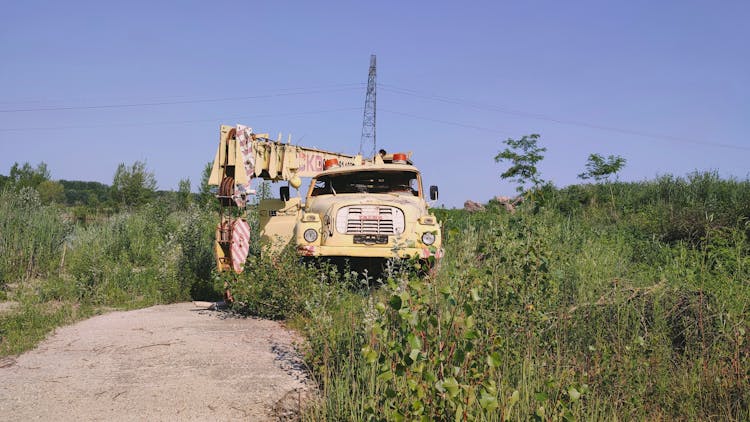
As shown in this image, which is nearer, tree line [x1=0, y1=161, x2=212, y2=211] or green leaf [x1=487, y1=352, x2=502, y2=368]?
green leaf [x1=487, y1=352, x2=502, y2=368]

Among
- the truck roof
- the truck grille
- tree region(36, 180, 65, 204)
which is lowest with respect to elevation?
the truck grille

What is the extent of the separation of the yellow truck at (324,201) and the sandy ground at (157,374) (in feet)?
5.95

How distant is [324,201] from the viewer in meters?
8.92

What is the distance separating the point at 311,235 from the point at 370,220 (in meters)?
0.93

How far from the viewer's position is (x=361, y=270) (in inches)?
340

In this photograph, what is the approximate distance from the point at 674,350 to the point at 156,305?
23.3 ft

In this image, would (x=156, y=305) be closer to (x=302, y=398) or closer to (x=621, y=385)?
(x=302, y=398)

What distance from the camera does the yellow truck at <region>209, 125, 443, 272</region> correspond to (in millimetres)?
7590

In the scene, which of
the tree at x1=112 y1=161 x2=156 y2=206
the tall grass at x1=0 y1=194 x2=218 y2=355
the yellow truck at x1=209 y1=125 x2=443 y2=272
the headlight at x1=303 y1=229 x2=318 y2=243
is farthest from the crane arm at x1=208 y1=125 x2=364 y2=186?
the tree at x1=112 y1=161 x2=156 y2=206

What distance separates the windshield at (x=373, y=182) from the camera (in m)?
9.59

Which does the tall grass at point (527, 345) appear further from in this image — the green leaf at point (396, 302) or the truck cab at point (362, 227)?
the truck cab at point (362, 227)

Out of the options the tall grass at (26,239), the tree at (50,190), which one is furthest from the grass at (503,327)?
the tree at (50,190)

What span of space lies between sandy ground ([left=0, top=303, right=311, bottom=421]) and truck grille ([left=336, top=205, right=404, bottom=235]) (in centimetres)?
221

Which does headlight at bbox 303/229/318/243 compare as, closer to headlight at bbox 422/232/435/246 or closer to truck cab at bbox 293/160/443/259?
truck cab at bbox 293/160/443/259
